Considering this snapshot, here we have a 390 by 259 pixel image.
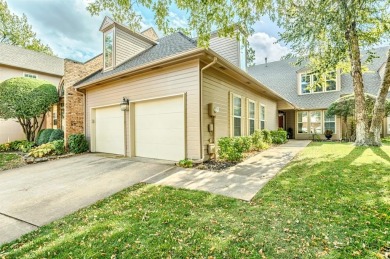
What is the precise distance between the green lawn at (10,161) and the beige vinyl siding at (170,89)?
397 centimetres

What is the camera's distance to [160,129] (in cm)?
751

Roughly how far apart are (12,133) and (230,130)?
1556cm

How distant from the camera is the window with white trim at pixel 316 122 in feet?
51.7

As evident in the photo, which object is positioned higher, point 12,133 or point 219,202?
point 12,133

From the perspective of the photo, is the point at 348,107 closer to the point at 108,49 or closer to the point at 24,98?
the point at 108,49

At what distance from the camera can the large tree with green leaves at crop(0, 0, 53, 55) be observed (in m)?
22.1

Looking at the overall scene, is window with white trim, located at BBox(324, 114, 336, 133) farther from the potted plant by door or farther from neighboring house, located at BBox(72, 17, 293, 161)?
neighboring house, located at BBox(72, 17, 293, 161)

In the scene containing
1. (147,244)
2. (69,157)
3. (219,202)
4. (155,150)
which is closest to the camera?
(147,244)

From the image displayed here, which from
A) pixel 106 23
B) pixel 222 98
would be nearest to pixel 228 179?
pixel 222 98

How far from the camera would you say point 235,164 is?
6.54 meters

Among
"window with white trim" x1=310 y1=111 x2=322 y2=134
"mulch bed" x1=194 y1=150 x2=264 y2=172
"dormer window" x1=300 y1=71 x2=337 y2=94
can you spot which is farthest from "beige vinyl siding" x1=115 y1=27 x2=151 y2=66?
"window with white trim" x1=310 y1=111 x2=322 y2=134

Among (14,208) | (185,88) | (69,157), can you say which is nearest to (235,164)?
(185,88)

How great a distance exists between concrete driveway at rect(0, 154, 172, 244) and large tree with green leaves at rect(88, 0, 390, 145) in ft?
13.8

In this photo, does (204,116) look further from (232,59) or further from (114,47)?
(114,47)
